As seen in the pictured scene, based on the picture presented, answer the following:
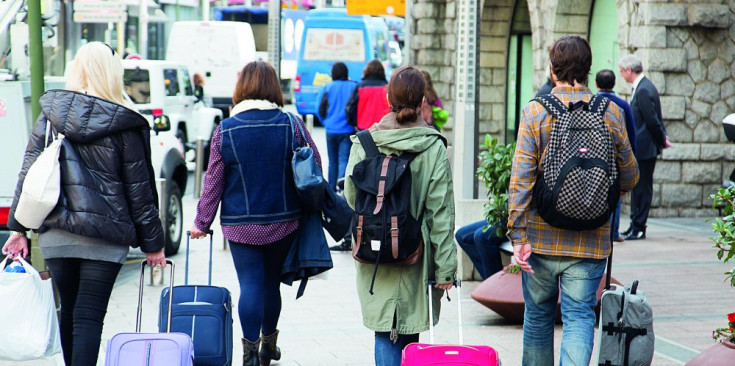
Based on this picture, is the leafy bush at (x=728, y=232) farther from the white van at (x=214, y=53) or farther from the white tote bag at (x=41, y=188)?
the white van at (x=214, y=53)

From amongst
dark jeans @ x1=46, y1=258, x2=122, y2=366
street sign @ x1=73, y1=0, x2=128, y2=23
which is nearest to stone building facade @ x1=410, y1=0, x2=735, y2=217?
dark jeans @ x1=46, y1=258, x2=122, y2=366

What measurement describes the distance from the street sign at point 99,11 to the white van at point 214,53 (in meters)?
6.26

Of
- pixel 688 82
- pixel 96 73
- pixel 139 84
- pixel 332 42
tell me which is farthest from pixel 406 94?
pixel 332 42

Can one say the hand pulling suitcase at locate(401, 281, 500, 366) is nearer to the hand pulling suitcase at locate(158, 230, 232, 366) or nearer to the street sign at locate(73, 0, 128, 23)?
the hand pulling suitcase at locate(158, 230, 232, 366)

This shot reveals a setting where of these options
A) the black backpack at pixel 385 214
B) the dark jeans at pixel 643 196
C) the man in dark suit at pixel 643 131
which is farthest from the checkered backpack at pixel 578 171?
the dark jeans at pixel 643 196

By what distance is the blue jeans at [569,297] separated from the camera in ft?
16.7

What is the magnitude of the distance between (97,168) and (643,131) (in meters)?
7.90

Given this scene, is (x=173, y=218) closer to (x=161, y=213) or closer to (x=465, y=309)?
(x=161, y=213)

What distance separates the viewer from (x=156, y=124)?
11250 millimetres

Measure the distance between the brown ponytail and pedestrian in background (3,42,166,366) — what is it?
1.12 meters

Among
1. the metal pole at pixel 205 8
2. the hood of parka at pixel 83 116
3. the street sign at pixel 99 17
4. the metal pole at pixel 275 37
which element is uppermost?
the metal pole at pixel 205 8

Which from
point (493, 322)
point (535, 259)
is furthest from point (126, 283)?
point (535, 259)

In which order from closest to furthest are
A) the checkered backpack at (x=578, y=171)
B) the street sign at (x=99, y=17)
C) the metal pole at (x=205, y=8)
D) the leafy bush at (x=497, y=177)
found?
the checkered backpack at (x=578, y=171), the leafy bush at (x=497, y=177), the street sign at (x=99, y=17), the metal pole at (x=205, y=8)

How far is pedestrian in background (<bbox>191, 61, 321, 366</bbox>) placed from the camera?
242 inches
